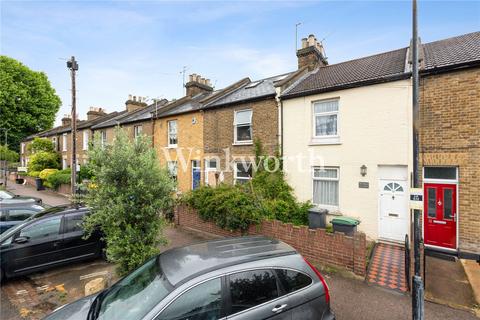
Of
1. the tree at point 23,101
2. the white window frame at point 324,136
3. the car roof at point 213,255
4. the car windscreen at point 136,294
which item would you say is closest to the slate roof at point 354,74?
the white window frame at point 324,136

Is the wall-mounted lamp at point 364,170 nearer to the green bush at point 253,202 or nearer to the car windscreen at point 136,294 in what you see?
the green bush at point 253,202

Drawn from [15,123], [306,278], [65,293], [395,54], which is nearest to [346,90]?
[395,54]

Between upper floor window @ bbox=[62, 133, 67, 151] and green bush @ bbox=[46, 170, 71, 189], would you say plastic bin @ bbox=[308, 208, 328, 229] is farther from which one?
upper floor window @ bbox=[62, 133, 67, 151]

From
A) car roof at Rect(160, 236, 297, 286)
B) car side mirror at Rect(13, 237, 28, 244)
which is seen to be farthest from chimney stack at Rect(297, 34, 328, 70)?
car side mirror at Rect(13, 237, 28, 244)

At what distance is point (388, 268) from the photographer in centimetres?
666

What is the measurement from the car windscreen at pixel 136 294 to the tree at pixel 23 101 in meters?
39.5

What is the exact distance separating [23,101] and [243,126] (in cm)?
3612

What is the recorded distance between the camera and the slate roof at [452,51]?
25.1ft

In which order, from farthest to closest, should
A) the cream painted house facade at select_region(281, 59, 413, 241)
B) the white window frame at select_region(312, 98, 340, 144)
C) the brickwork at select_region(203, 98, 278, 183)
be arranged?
the brickwork at select_region(203, 98, 278, 183) → the white window frame at select_region(312, 98, 340, 144) → the cream painted house facade at select_region(281, 59, 413, 241)

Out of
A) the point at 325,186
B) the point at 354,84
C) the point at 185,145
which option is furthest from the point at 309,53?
the point at 185,145

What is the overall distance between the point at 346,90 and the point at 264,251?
7.97 metres

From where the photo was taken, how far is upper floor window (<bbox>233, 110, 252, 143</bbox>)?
40.9 ft

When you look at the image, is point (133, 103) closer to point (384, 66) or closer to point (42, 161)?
point (42, 161)

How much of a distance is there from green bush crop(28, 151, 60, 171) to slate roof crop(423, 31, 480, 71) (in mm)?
32105
